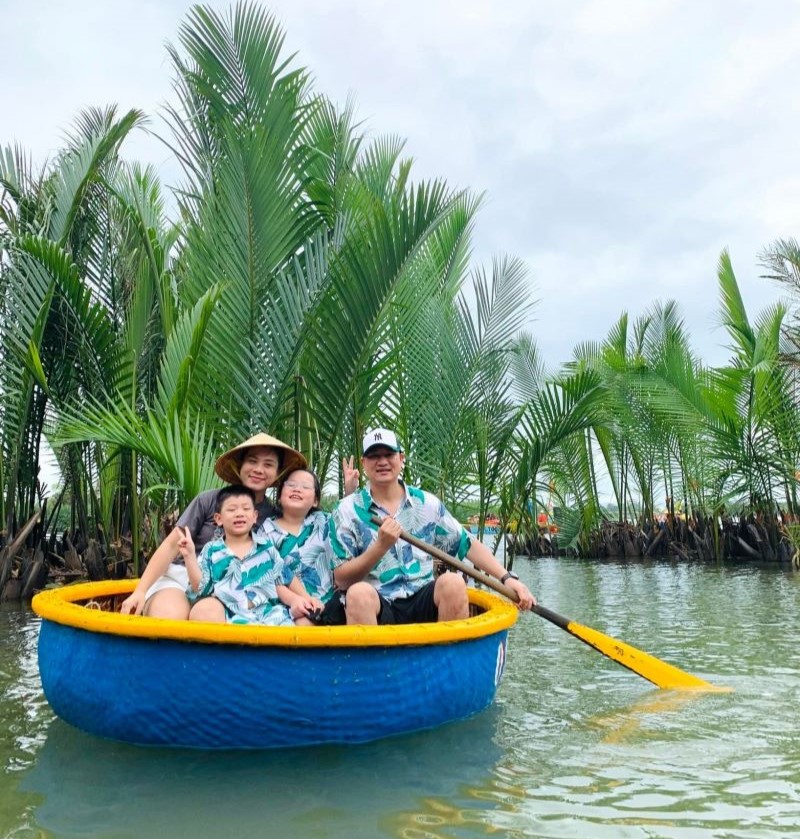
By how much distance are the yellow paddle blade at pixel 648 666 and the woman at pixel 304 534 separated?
4.45 ft

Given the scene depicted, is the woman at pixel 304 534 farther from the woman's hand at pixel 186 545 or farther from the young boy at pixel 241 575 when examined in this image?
the woman's hand at pixel 186 545

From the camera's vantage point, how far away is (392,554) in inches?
159

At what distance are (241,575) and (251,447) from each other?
0.66 metres

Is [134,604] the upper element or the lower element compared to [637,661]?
upper

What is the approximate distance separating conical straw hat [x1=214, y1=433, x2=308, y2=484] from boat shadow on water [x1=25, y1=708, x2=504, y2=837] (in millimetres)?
1322

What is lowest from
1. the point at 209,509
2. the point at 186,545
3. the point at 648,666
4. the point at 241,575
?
the point at 648,666

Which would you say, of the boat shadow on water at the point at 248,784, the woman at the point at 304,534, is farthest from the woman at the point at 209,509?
the boat shadow on water at the point at 248,784

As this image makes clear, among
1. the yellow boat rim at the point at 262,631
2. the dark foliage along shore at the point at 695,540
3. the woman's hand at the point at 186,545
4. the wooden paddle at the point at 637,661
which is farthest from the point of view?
the dark foliage along shore at the point at 695,540

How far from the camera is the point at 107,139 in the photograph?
285 inches

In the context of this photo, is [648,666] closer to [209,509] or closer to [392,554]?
[392,554]

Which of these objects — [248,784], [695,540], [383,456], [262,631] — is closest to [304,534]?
[383,456]

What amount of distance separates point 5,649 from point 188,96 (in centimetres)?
473

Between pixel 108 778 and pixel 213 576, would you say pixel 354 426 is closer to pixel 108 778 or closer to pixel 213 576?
pixel 213 576

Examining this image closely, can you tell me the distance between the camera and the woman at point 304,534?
156 inches
